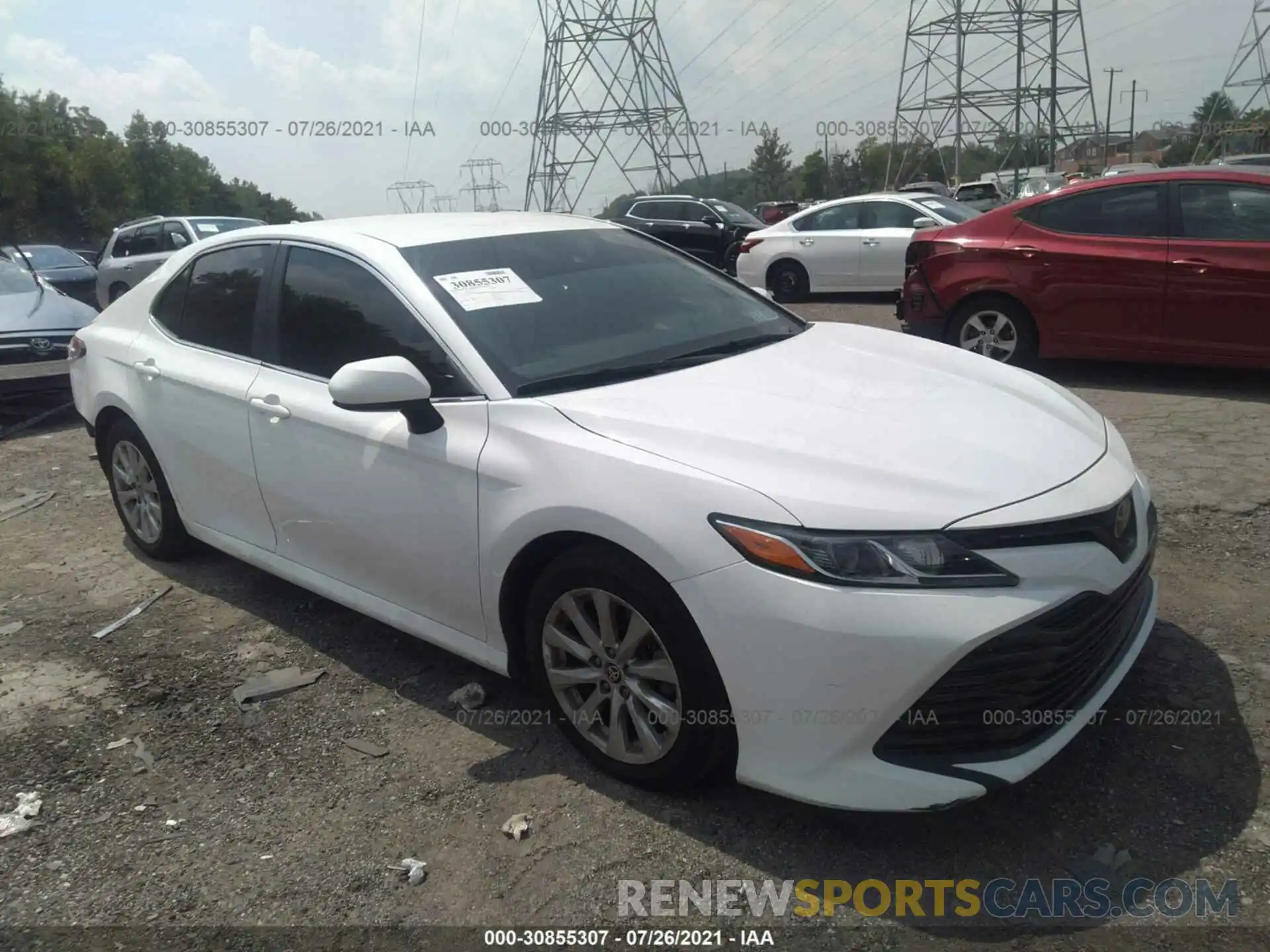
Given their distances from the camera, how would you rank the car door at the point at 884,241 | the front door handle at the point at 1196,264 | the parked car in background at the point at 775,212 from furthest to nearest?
the parked car in background at the point at 775,212 → the car door at the point at 884,241 → the front door handle at the point at 1196,264

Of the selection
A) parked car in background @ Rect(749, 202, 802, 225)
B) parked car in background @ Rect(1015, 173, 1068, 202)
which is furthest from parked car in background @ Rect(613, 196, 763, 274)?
parked car in background @ Rect(1015, 173, 1068, 202)

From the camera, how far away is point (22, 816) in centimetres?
298

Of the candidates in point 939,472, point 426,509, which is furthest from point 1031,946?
point 426,509

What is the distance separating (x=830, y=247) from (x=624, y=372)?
10463 millimetres

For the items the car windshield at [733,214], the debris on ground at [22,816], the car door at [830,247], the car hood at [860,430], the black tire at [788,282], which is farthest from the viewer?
the car windshield at [733,214]

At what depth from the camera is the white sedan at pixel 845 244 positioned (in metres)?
12.5

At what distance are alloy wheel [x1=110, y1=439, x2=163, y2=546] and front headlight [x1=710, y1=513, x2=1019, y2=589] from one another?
335 cm

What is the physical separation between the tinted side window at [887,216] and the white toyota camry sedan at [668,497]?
9.05 m

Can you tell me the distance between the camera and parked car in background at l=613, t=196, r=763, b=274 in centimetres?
1692

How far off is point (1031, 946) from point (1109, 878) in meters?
0.33

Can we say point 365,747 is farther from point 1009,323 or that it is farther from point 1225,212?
point 1225,212

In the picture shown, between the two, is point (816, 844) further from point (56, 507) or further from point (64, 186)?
point (64, 186)

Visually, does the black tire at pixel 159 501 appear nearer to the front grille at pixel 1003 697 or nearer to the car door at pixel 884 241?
A: the front grille at pixel 1003 697

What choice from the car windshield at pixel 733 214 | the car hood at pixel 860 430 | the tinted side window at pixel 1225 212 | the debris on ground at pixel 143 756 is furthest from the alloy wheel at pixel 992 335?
the car windshield at pixel 733 214
